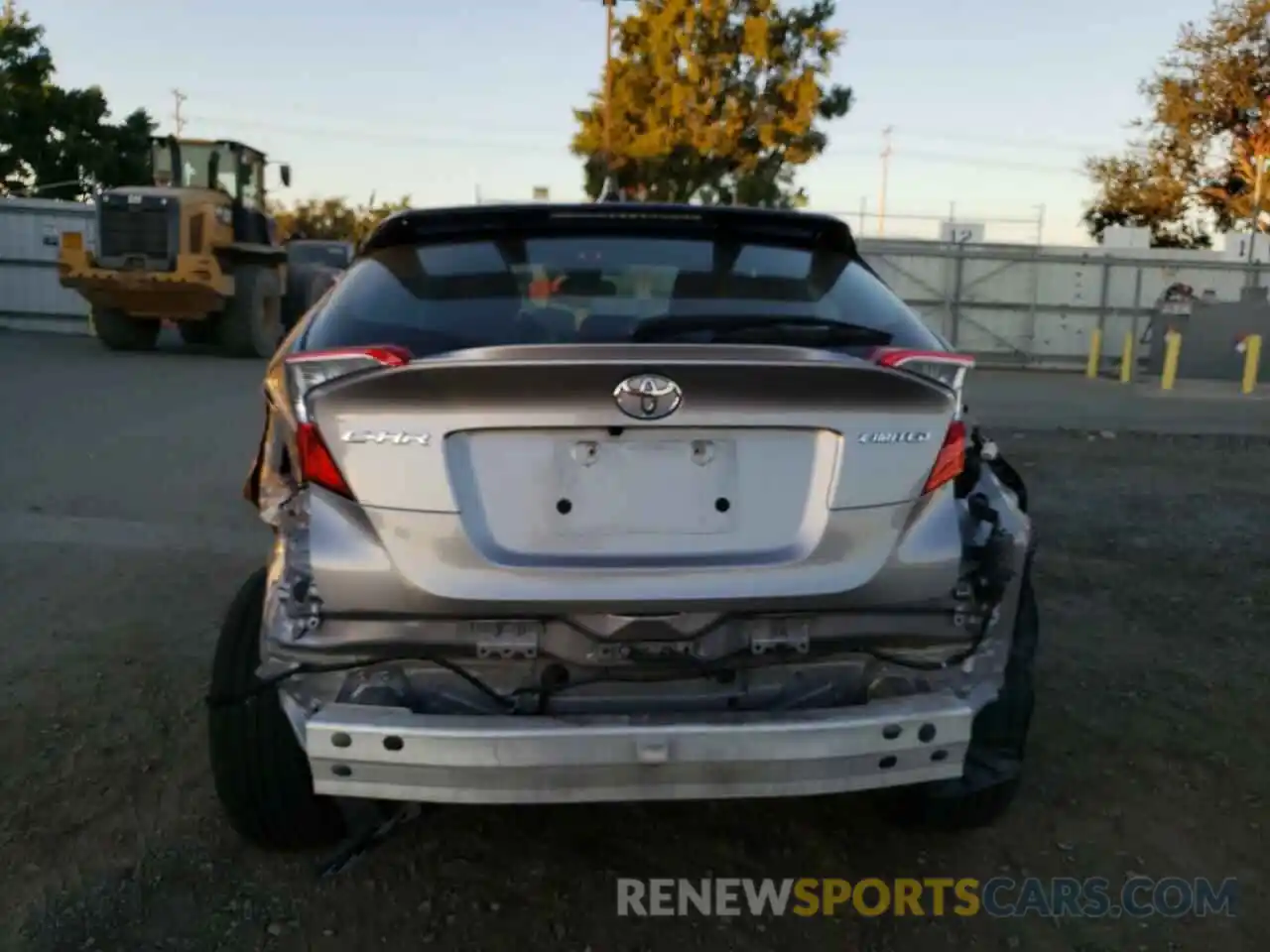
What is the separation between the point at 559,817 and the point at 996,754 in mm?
1227

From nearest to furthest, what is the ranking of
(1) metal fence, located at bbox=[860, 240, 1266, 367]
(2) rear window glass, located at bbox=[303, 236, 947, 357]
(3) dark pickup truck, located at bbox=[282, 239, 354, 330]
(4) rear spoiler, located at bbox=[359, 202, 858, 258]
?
(2) rear window glass, located at bbox=[303, 236, 947, 357] → (4) rear spoiler, located at bbox=[359, 202, 858, 258] → (3) dark pickup truck, located at bbox=[282, 239, 354, 330] → (1) metal fence, located at bbox=[860, 240, 1266, 367]

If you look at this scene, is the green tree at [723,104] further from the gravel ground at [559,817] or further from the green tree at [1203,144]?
the gravel ground at [559,817]

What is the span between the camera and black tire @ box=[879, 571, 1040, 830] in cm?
317

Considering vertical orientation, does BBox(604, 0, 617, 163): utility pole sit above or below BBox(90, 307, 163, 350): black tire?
above

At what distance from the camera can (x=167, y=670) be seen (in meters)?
4.60

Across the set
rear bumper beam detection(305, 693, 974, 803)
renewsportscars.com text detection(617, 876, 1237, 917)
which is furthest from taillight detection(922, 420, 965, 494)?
renewsportscars.com text detection(617, 876, 1237, 917)

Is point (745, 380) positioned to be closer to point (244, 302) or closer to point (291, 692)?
point (291, 692)

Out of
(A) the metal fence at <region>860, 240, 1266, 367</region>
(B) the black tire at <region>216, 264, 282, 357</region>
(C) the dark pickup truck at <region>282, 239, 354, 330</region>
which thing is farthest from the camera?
(A) the metal fence at <region>860, 240, 1266, 367</region>

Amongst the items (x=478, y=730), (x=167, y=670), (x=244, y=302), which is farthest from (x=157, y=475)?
(x=244, y=302)

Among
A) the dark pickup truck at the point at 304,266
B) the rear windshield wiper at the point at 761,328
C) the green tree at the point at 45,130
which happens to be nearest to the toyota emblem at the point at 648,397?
the rear windshield wiper at the point at 761,328

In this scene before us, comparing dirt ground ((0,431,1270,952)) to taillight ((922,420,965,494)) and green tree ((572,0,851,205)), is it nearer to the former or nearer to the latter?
taillight ((922,420,965,494))

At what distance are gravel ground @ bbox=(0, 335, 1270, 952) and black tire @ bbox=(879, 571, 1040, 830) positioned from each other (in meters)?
0.14

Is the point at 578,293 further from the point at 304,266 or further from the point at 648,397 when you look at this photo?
the point at 304,266

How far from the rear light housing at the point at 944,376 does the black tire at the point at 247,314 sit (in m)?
18.0
